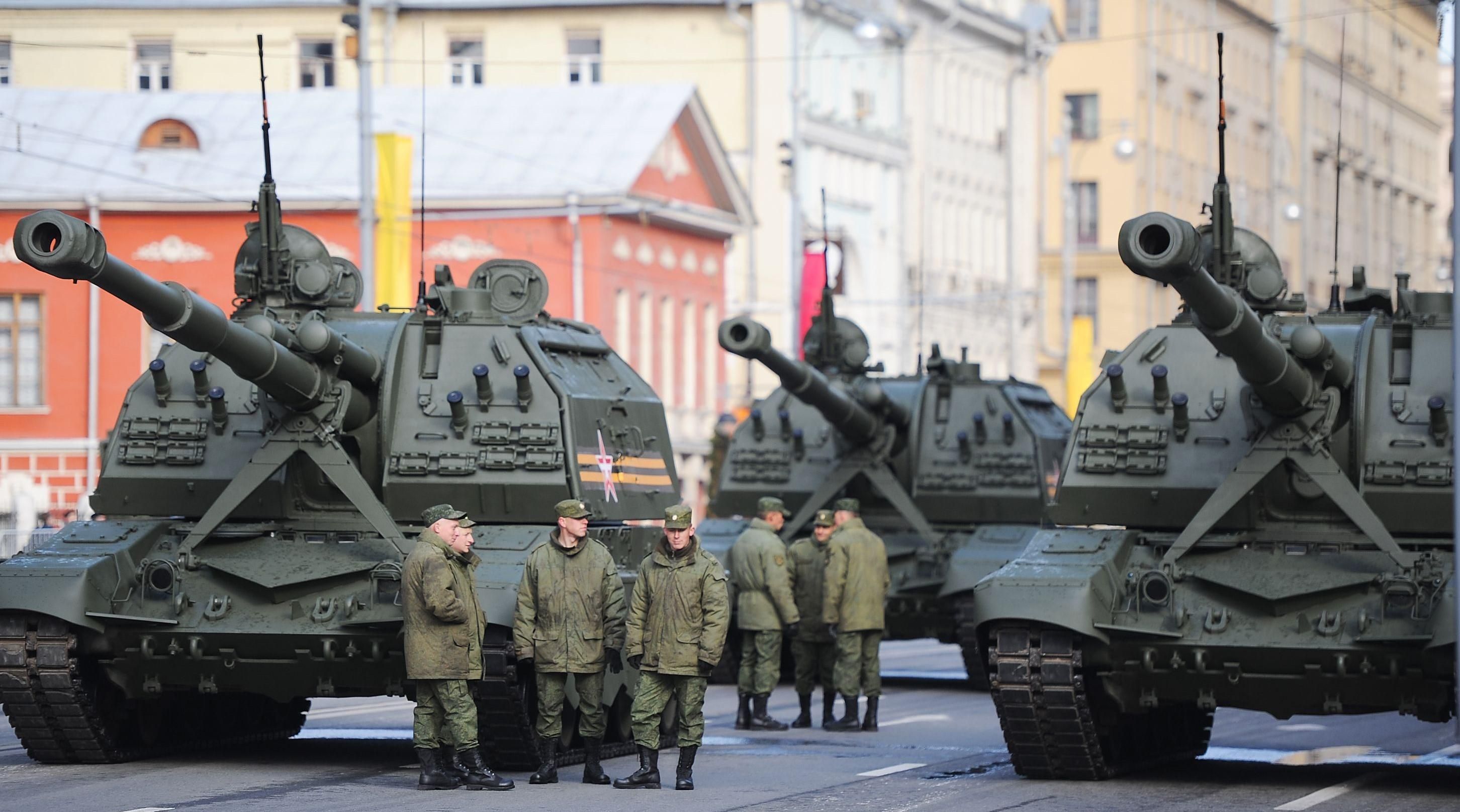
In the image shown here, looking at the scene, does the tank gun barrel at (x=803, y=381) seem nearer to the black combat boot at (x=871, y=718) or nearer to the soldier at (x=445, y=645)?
the black combat boot at (x=871, y=718)

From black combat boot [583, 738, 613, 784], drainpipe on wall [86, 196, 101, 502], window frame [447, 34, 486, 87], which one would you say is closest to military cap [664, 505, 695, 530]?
black combat boot [583, 738, 613, 784]

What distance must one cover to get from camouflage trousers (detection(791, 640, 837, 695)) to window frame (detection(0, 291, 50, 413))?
13.2 meters

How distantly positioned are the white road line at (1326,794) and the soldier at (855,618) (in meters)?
4.10

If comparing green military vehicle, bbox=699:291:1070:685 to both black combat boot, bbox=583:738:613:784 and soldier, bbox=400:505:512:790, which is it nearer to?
black combat boot, bbox=583:738:613:784

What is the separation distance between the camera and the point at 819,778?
15.6m

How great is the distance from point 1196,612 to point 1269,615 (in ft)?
1.33

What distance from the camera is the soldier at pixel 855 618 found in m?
19.1

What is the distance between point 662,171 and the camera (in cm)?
4422

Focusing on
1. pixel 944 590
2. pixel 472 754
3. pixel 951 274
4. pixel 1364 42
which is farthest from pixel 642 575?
pixel 1364 42

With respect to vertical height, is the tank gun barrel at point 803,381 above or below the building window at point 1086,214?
below

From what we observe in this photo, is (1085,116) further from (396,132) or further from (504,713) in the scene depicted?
(504,713)

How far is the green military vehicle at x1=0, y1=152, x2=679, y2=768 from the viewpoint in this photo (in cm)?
1531

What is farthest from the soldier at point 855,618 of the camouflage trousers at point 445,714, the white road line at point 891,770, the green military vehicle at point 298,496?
the camouflage trousers at point 445,714

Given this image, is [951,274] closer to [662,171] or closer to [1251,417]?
A: [662,171]
